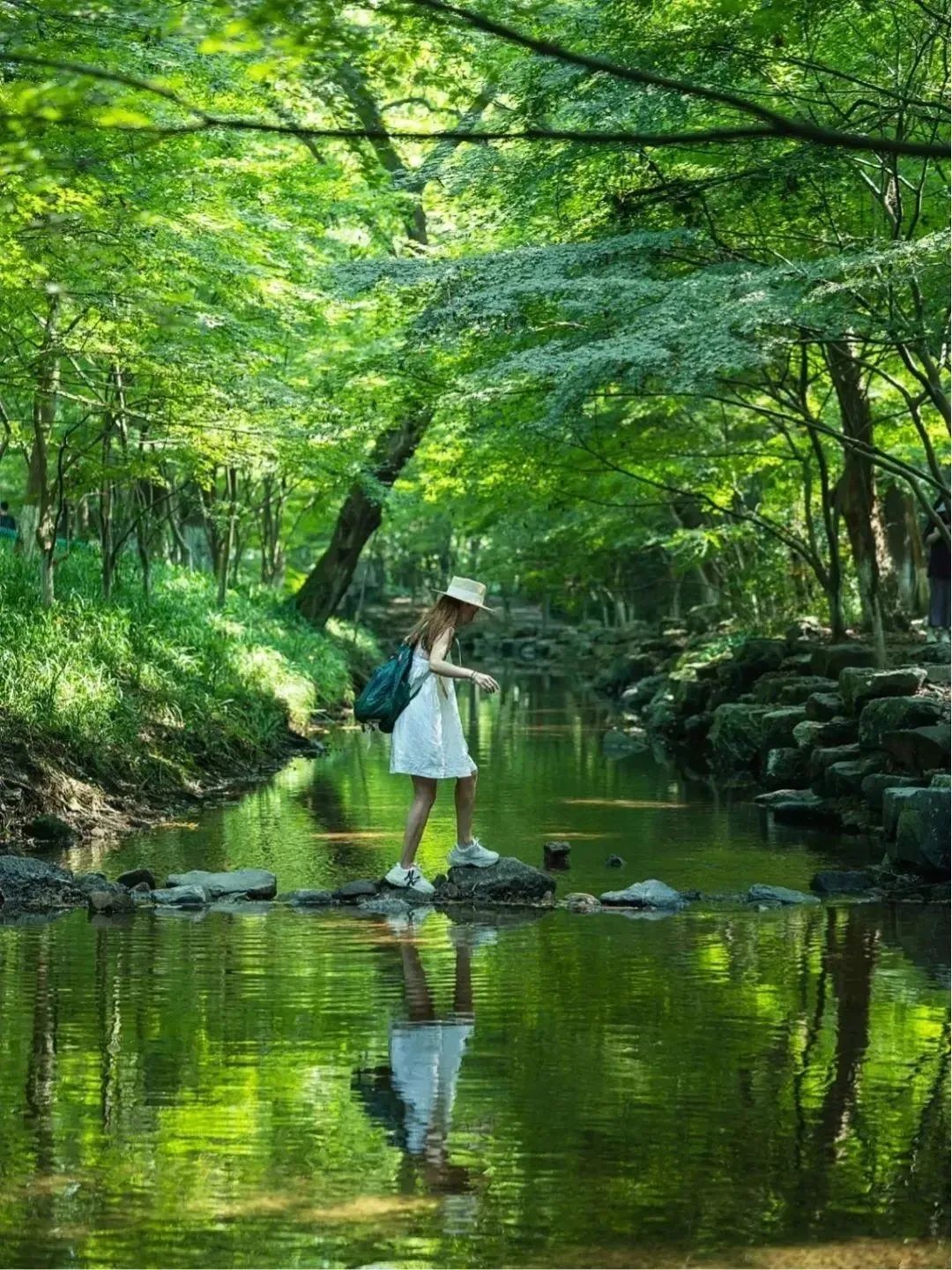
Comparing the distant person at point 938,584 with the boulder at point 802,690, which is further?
the distant person at point 938,584

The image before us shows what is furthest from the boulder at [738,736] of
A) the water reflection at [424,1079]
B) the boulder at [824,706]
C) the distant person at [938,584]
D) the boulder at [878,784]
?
the water reflection at [424,1079]

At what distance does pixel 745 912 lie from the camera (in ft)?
31.4

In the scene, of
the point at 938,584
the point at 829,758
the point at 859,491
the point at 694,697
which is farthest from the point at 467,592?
the point at 694,697

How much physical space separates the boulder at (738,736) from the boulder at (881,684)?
8.21 feet

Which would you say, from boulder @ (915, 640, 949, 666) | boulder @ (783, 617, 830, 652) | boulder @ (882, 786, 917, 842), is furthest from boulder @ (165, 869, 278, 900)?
boulder @ (783, 617, 830, 652)

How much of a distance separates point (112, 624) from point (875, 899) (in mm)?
9623

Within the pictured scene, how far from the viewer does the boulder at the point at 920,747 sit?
1334 cm

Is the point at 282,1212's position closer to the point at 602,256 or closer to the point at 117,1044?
the point at 117,1044

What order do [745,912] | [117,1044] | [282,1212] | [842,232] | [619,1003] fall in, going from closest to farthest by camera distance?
[282,1212]
[117,1044]
[619,1003]
[745,912]
[842,232]

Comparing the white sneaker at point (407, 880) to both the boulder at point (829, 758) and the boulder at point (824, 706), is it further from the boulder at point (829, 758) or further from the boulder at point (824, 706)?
the boulder at point (824, 706)

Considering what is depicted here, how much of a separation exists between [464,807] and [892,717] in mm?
5620

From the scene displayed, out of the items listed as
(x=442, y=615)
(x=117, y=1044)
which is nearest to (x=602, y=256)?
(x=442, y=615)

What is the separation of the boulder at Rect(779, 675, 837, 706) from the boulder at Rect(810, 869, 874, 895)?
8393 mm

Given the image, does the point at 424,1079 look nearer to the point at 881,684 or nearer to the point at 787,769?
the point at 881,684
